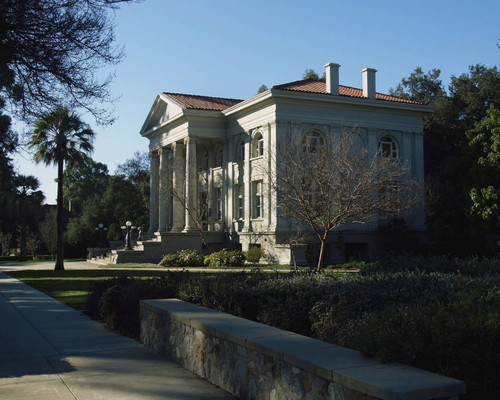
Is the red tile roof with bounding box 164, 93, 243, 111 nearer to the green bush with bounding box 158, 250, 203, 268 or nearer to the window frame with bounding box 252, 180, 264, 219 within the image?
the window frame with bounding box 252, 180, 264, 219

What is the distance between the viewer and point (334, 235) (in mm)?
34375

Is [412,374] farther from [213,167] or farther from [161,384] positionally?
[213,167]

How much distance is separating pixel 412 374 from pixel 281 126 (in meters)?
29.8

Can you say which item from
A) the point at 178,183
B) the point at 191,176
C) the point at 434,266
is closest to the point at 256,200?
the point at 191,176

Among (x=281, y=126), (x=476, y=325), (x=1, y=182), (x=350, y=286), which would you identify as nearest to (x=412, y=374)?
(x=476, y=325)

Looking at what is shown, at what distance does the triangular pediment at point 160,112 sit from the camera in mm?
40191

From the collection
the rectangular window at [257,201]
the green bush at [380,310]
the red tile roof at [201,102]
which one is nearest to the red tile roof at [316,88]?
the red tile roof at [201,102]

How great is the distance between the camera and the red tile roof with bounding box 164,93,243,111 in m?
39.1

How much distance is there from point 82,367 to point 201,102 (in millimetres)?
35189

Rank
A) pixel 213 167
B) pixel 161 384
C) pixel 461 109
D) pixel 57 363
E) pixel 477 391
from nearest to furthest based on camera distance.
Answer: pixel 477 391 < pixel 161 384 < pixel 57 363 < pixel 213 167 < pixel 461 109

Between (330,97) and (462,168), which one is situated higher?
(330,97)

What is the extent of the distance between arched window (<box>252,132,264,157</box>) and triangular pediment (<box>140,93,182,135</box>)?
6.06 meters

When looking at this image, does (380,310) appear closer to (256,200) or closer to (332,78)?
(256,200)

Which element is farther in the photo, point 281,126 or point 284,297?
point 281,126
